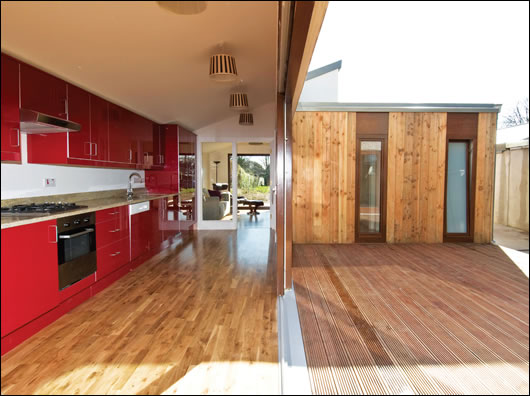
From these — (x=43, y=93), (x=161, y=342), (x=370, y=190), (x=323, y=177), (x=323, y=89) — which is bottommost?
(x=161, y=342)

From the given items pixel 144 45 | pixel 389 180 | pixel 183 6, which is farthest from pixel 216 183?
pixel 183 6

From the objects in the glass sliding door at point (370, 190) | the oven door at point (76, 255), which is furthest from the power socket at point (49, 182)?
the glass sliding door at point (370, 190)

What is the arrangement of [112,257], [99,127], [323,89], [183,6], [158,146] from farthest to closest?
1. [323,89]
2. [158,146]
3. [99,127]
4. [112,257]
5. [183,6]

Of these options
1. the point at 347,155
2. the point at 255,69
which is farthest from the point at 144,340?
the point at 347,155

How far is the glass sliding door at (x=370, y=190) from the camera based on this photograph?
19.2ft

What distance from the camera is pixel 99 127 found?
3.73 m

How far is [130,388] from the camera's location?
1.81 meters

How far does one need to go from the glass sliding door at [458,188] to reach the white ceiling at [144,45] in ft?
10.9

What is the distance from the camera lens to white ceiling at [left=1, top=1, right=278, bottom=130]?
114 cm

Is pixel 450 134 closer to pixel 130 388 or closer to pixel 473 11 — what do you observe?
pixel 473 11

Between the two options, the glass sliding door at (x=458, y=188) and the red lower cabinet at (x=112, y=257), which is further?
the glass sliding door at (x=458, y=188)

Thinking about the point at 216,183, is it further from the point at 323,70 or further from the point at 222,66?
the point at 222,66

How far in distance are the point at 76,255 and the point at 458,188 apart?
5.79 metres

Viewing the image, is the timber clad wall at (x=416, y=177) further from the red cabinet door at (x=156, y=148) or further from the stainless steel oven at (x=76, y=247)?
the stainless steel oven at (x=76, y=247)
